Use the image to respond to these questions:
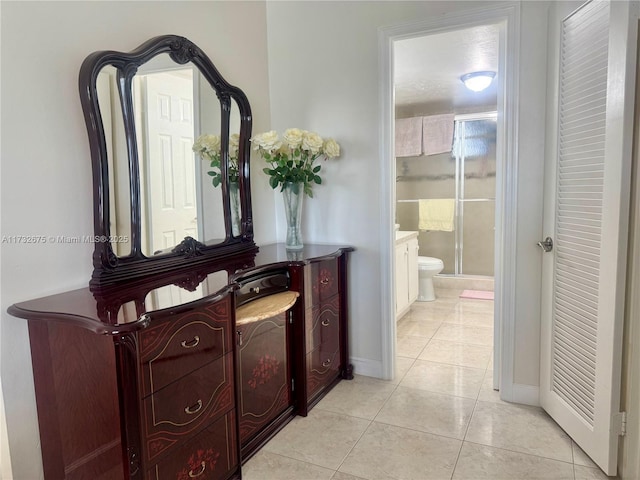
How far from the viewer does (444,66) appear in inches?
149

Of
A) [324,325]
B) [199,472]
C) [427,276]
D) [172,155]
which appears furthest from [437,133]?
[199,472]

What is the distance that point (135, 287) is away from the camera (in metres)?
1.75

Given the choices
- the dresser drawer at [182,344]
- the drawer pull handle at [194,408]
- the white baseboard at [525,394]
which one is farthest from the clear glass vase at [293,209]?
the white baseboard at [525,394]

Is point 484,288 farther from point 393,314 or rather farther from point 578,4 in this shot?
point 578,4

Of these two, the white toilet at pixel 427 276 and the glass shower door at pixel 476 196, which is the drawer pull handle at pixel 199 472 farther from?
the glass shower door at pixel 476 196

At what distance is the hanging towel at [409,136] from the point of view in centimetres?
513

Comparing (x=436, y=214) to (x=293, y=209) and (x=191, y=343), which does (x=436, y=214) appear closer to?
(x=293, y=209)

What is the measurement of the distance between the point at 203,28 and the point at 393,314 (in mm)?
1961

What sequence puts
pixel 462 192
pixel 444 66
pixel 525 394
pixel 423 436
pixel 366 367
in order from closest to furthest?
pixel 423 436 < pixel 525 394 < pixel 366 367 < pixel 444 66 < pixel 462 192

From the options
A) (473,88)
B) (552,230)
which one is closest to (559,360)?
(552,230)

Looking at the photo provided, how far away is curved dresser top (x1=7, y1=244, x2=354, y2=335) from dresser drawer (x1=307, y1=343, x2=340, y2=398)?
0.59 meters

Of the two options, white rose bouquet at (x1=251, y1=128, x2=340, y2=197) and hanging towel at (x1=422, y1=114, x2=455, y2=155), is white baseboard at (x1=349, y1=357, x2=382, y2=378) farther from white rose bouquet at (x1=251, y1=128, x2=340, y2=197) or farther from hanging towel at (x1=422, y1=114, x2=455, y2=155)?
hanging towel at (x1=422, y1=114, x2=455, y2=155)

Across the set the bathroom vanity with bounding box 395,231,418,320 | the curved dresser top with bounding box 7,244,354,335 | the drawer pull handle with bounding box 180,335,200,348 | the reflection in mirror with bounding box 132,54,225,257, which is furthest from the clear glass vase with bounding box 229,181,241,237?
the bathroom vanity with bounding box 395,231,418,320

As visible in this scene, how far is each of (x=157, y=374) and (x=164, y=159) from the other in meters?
1.00
